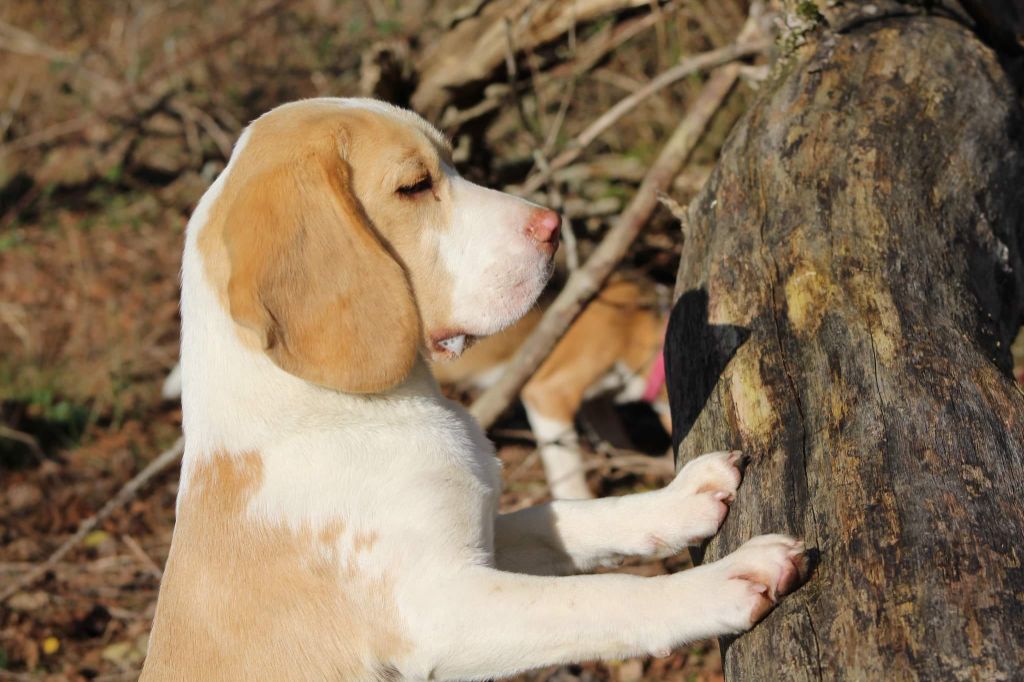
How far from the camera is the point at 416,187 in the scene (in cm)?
296

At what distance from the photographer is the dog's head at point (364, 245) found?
2.57 metres

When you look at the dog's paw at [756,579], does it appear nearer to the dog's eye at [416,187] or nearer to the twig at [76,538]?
the dog's eye at [416,187]

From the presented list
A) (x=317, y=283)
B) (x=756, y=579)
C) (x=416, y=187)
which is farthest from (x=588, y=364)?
(x=756, y=579)

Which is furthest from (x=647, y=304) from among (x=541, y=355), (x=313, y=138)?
(x=313, y=138)

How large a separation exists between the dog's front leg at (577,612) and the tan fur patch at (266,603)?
0.13m

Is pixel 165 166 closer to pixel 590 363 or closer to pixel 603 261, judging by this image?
pixel 590 363

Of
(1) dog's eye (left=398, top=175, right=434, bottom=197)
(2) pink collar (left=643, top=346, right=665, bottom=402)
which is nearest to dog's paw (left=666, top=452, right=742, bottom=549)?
(1) dog's eye (left=398, top=175, right=434, bottom=197)

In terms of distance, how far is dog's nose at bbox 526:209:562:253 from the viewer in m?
2.96

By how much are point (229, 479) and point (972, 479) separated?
1.77 m

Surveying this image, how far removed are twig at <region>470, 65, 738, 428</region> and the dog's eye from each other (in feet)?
6.51

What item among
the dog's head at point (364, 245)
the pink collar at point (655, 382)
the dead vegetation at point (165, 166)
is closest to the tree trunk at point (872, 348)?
the dog's head at point (364, 245)

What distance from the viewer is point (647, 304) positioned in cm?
672

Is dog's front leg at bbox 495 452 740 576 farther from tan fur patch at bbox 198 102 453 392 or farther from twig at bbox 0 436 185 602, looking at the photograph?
twig at bbox 0 436 185 602

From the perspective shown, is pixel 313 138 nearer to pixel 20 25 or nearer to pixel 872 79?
pixel 872 79
